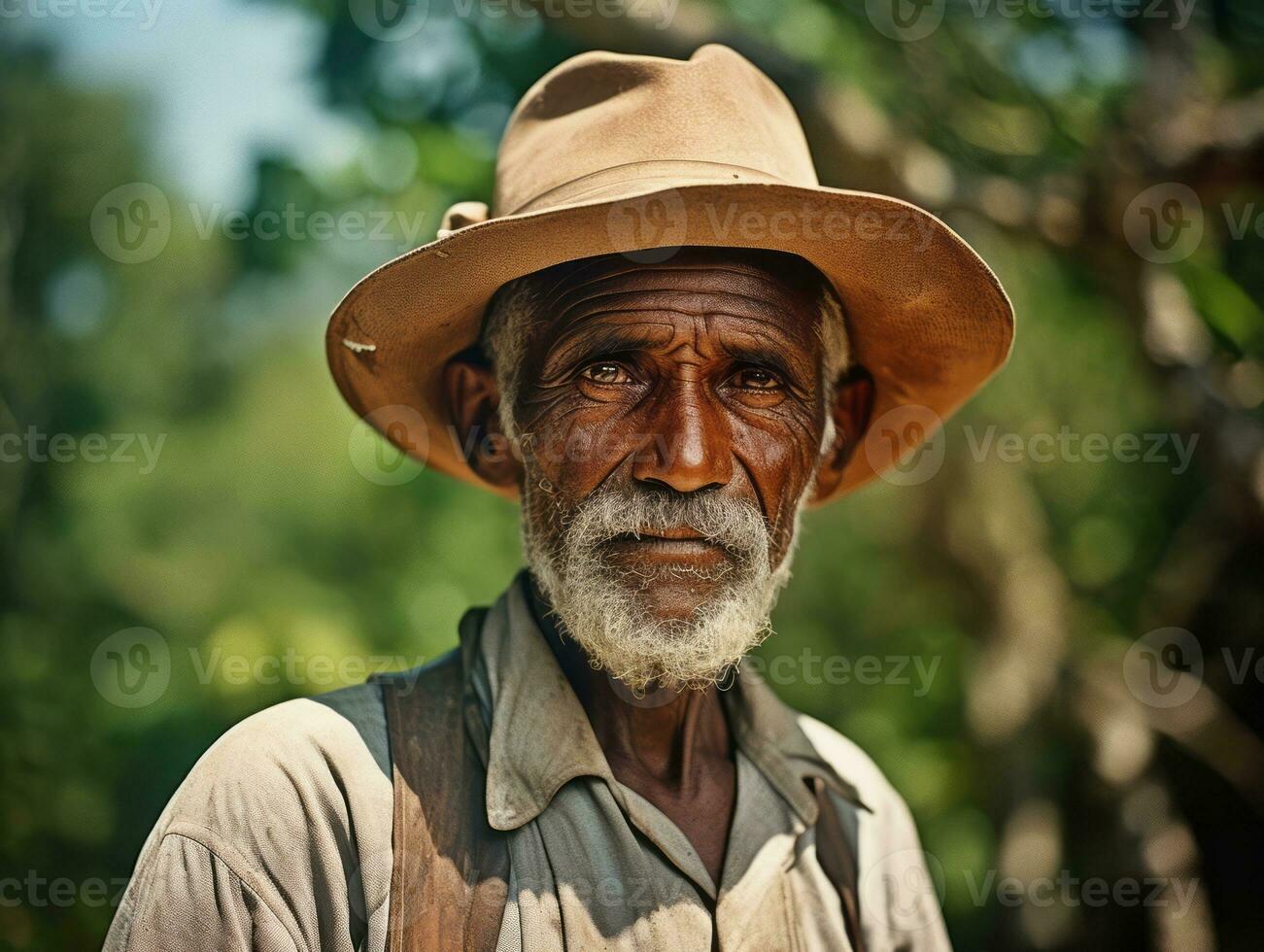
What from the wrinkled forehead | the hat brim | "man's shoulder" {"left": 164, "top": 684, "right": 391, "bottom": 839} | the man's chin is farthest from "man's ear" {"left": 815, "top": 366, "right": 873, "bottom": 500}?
"man's shoulder" {"left": 164, "top": 684, "right": 391, "bottom": 839}

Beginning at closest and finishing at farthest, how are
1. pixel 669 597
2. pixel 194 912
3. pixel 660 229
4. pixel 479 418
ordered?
pixel 194 912, pixel 660 229, pixel 669 597, pixel 479 418

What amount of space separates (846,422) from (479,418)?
0.97m

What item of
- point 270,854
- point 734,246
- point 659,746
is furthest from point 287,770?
point 734,246

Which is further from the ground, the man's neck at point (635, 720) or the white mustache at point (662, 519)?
the white mustache at point (662, 519)

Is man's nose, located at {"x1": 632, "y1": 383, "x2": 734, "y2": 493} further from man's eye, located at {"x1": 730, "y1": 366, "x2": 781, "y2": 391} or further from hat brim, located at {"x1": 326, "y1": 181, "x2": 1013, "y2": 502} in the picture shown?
hat brim, located at {"x1": 326, "y1": 181, "x2": 1013, "y2": 502}

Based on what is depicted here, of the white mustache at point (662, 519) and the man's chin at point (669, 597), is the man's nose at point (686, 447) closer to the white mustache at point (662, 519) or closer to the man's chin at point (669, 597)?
the white mustache at point (662, 519)

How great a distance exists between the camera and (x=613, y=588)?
2.35 meters

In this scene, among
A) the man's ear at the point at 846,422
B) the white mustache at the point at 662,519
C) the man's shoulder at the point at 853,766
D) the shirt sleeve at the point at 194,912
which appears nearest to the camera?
the shirt sleeve at the point at 194,912

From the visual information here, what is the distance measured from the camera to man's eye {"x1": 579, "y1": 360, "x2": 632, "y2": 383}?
2395 mm

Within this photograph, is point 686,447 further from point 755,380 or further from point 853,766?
point 853,766

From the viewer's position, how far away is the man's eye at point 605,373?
2395mm

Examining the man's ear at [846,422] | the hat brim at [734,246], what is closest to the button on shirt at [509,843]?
the hat brim at [734,246]

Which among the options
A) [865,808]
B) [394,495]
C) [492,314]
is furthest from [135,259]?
[865,808]

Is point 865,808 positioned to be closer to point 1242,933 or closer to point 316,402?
point 1242,933
